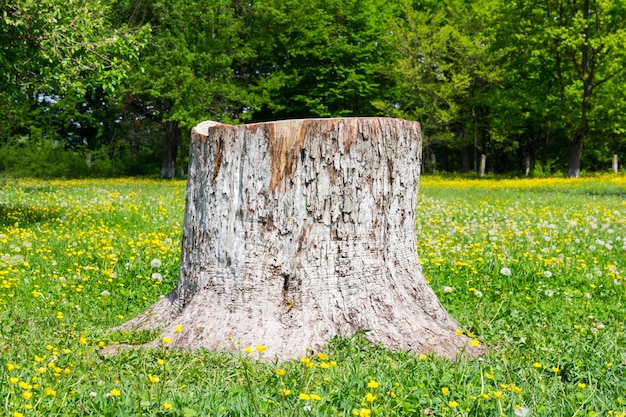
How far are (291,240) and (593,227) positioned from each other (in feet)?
22.1

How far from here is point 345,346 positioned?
3842 millimetres

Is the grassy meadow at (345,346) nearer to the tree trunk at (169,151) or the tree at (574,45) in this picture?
the tree trunk at (169,151)

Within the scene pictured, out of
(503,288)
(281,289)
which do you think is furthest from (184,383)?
(503,288)

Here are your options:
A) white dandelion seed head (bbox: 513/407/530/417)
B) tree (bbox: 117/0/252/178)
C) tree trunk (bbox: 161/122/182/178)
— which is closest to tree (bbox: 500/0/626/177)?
tree (bbox: 117/0/252/178)

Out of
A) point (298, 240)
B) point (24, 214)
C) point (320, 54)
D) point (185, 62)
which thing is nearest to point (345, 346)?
point (298, 240)

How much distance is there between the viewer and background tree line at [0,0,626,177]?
96.2ft

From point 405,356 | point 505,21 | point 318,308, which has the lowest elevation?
point 405,356

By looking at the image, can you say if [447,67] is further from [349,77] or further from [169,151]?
[169,151]

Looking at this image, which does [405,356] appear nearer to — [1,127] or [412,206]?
[412,206]

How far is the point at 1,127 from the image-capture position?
32.6 m

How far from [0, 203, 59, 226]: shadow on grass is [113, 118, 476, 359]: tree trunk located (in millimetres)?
6865

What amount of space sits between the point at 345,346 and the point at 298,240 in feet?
2.51

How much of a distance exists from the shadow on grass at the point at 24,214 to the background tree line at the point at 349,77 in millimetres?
14333

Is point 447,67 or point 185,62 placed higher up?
point 447,67
